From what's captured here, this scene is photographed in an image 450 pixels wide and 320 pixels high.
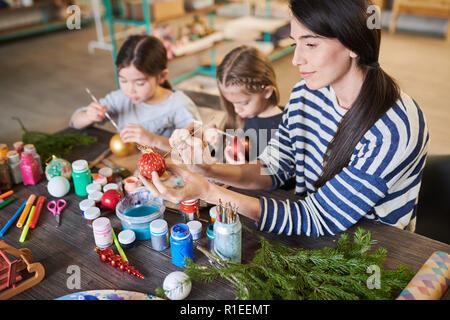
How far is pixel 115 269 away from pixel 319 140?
83cm

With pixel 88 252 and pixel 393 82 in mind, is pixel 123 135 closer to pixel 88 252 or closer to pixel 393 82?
pixel 88 252

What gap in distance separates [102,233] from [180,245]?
0.24 m

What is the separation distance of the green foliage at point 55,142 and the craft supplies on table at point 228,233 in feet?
2.97

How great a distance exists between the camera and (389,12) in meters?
6.88

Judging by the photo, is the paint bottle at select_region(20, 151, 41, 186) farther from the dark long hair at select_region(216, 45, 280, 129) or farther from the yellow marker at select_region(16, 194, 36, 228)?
the dark long hair at select_region(216, 45, 280, 129)

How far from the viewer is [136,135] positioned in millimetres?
1638

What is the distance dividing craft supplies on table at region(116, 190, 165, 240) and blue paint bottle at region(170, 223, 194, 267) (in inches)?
5.7

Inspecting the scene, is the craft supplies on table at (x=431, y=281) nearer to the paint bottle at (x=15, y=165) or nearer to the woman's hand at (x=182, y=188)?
the woman's hand at (x=182, y=188)

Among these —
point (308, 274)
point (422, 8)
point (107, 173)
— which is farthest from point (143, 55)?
point (422, 8)

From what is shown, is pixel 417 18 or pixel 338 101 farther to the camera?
pixel 417 18

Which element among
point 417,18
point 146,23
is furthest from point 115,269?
point 417,18

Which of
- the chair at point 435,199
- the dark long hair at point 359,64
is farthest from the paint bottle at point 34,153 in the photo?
the chair at point 435,199

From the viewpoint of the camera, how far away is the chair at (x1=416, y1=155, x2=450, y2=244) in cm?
152

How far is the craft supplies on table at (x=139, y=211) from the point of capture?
123 centimetres
